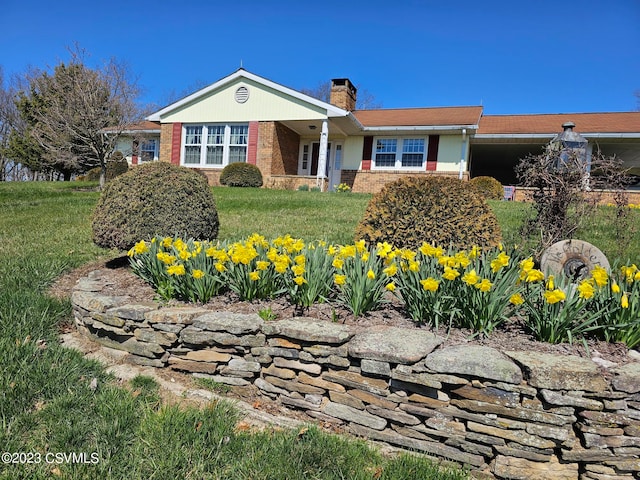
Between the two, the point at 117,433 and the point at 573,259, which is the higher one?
the point at 573,259

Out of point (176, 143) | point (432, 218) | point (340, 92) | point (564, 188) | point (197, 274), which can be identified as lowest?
point (197, 274)

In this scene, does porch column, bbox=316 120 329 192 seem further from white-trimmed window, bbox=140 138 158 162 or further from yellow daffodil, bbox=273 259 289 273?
yellow daffodil, bbox=273 259 289 273

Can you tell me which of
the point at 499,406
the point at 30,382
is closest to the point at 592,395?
the point at 499,406

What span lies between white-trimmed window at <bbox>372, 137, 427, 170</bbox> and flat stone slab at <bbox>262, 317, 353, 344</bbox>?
47.1 ft

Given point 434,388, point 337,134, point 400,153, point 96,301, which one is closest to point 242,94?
point 337,134

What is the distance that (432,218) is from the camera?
140 inches

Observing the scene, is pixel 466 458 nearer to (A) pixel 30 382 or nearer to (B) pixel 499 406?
(B) pixel 499 406

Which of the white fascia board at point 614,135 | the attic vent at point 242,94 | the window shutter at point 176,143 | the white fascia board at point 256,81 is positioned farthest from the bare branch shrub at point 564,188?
the window shutter at point 176,143

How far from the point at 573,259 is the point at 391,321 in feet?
6.24

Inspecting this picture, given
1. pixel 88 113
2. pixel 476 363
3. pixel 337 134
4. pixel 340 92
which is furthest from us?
pixel 340 92

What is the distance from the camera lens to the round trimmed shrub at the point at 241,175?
15.1 m

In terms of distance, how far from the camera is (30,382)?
7.64 feet

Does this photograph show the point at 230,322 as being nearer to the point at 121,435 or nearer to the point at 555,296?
the point at 121,435

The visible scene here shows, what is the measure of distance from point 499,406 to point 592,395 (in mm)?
411
